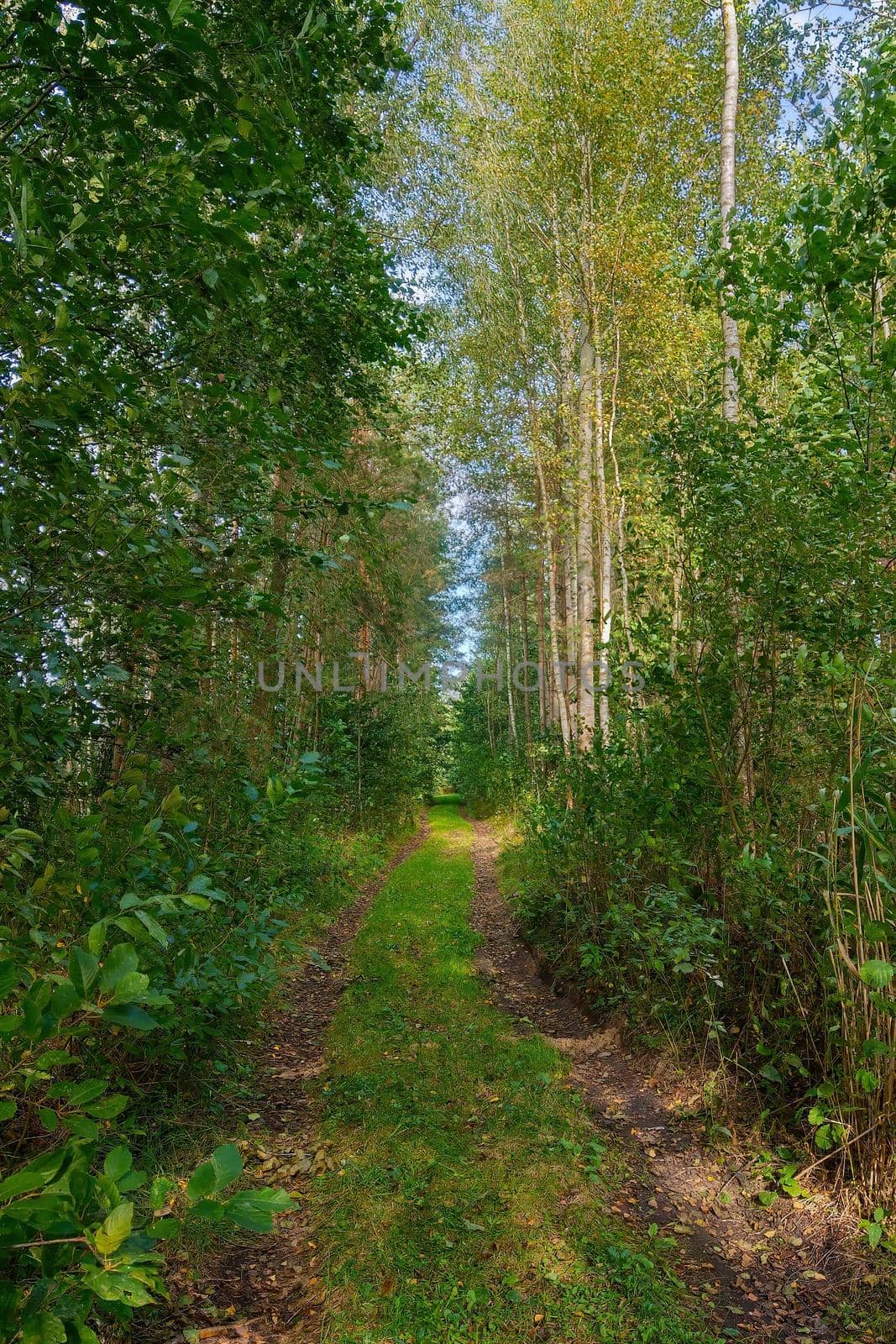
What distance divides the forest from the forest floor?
0.02 m

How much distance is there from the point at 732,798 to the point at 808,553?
1427 millimetres

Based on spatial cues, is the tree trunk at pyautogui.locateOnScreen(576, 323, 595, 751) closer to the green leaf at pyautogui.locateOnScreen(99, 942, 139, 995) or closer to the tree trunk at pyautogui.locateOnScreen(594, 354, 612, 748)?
the tree trunk at pyautogui.locateOnScreen(594, 354, 612, 748)

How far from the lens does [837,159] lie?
3.16 metres

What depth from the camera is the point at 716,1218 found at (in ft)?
10.6

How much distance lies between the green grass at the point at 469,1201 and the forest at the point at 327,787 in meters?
0.02

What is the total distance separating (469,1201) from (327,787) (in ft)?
7.87

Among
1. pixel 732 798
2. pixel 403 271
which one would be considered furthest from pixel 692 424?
pixel 403 271

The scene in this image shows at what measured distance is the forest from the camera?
1.70 meters

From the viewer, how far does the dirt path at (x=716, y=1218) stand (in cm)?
269

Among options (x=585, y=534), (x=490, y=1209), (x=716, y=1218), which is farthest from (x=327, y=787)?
(x=585, y=534)

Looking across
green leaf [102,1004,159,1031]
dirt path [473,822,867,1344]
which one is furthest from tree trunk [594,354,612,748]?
green leaf [102,1004,159,1031]

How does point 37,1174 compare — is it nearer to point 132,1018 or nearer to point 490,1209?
point 132,1018

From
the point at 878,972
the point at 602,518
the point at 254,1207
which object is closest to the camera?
the point at 254,1207

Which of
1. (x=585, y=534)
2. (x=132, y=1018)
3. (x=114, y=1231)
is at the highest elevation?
(x=585, y=534)
